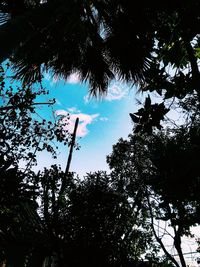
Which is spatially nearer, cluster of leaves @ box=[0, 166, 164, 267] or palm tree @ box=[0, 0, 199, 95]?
palm tree @ box=[0, 0, 199, 95]

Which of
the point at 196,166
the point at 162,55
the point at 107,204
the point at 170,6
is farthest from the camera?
the point at 107,204

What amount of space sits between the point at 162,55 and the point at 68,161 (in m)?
8.14

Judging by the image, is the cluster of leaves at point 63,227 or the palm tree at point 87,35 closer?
the palm tree at point 87,35

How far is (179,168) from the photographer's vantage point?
10.2 feet

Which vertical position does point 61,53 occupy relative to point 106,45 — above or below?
below

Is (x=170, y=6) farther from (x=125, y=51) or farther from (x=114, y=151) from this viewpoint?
(x=114, y=151)

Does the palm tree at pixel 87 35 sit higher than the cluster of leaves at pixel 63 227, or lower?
higher

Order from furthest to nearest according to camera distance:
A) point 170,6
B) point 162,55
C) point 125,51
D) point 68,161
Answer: point 68,161 → point 125,51 → point 170,6 → point 162,55

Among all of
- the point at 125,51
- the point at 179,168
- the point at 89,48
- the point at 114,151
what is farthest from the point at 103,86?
the point at 114,151

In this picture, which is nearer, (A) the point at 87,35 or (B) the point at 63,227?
(A) the point at 87,35

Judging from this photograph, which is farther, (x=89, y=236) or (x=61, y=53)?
(x=89, y=236)

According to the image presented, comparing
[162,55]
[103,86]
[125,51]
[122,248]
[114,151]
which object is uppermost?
[114,151]

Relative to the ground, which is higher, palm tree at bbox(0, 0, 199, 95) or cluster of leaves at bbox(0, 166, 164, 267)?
palm tree at bbox(0, 0, 199, 95)

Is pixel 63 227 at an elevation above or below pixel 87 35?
below
